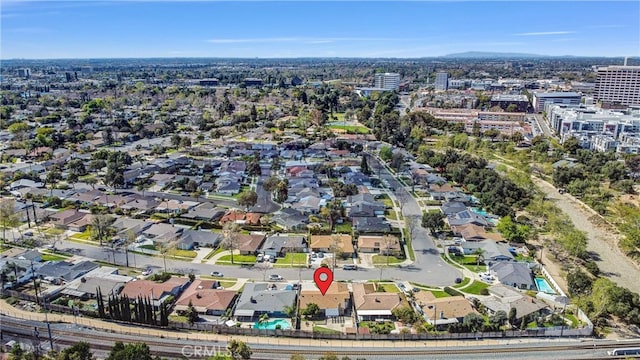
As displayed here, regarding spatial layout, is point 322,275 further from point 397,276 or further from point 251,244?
point 251,244

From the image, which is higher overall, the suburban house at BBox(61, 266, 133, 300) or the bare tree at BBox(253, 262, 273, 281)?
the suburban house at BBox(61, 266, 133, 300)

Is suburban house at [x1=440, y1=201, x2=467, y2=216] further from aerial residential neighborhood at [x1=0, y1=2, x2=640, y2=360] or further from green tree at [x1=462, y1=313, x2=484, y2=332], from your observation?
green tree at [x1=462, y1=313, x2=484, y2=332]

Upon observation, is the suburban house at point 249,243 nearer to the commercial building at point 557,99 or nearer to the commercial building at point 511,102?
the commercial building at point 511,102

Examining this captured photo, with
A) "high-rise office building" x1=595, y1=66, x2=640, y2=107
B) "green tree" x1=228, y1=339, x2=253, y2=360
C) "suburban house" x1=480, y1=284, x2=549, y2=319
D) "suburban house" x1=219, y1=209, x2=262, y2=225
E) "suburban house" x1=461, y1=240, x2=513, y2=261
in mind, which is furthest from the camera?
"high-rise office building" x1=595, y1=66, x2=640, y2=107

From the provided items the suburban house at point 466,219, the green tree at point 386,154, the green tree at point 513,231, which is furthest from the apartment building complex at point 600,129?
the green tree at point 513,231

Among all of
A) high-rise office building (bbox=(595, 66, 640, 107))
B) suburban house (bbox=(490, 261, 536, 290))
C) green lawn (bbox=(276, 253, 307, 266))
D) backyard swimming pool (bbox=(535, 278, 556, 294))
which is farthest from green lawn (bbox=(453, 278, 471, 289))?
high-rise office building (bbox=(595, 66, 640, 107))

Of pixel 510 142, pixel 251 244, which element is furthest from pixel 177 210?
pixel 510 142

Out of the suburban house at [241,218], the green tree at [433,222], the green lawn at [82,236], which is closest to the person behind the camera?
the green lawn at [82,236]
